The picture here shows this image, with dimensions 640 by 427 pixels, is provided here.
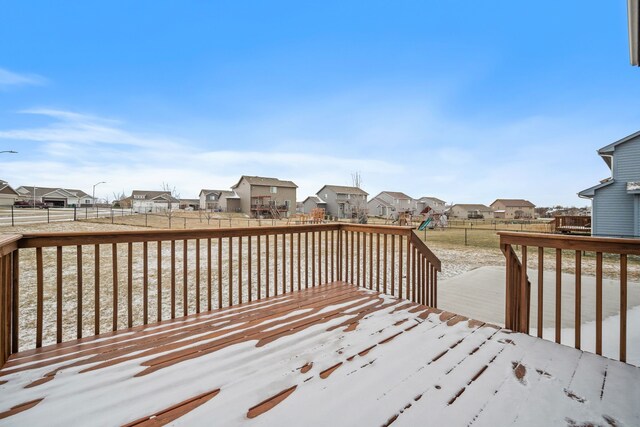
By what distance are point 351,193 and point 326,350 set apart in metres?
38.8

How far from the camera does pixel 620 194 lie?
11.1 m

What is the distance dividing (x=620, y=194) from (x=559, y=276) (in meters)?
13.7

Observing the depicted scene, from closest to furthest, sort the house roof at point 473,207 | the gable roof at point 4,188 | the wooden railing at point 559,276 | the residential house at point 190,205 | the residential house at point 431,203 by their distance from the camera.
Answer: the wooden railing at point 559,276 → the gable roof at point 4,188 → the residential house at point 190,205 → the residential house at point 431,203 → the house roof at point 473,207

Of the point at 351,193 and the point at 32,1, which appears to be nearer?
the point at 32,1

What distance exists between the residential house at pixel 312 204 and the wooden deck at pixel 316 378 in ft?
128

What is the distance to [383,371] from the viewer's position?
174cm

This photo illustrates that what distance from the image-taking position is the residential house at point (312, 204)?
41.6 metres

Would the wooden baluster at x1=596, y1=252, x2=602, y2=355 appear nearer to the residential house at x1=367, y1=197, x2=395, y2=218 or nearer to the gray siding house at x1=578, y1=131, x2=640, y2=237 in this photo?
the gray siding house at x1=578, y1=131, x2=640, y2=237

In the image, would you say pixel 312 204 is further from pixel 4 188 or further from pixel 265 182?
pixel 4 188

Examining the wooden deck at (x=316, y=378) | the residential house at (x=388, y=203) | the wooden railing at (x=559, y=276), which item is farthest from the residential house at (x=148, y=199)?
the wooden railing at (x=559, y=276)

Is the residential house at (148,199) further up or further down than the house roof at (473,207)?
further up

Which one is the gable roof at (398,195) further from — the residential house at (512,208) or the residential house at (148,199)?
the residential house at (148,199)

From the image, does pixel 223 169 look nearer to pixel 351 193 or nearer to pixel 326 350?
pixel 351 193

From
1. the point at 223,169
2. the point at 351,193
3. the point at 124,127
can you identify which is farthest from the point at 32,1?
the point at 351,193
